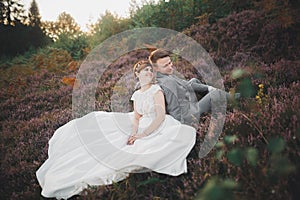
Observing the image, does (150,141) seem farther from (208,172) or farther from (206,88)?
(206,88)

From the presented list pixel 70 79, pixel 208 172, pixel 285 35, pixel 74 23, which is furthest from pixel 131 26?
pixel 208 172

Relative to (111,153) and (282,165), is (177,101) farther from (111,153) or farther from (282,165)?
(282,165)

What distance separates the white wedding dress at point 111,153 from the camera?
121 inches

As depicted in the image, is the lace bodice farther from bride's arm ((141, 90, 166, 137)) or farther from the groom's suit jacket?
the groom's suit jacket

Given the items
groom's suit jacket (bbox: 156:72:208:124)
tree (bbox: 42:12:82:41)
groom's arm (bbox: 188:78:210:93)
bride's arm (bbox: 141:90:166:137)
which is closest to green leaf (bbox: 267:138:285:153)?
bride's arm (bbox: 141:90:166:137)

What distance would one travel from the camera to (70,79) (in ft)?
23.9

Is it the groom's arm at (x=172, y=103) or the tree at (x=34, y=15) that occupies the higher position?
the tree at (x=34, y=15)

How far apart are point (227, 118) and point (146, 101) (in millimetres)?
963

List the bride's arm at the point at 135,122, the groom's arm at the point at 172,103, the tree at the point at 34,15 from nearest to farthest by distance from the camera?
the bride's arm at the point at 135,122
the groom's arm at the point at 172,103
the tree at the point at 34,15

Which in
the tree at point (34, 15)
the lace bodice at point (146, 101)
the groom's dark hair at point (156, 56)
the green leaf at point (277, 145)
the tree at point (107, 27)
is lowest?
the green leaf at point (277, 145)

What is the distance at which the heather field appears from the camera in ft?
7.79

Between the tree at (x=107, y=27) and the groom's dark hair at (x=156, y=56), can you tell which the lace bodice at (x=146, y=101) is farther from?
the tree at (x=107, y=27)

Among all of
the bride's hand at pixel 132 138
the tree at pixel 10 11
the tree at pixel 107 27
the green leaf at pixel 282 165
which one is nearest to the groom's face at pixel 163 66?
the bride's hand at pixel 132 138

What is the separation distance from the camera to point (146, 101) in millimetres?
3738
